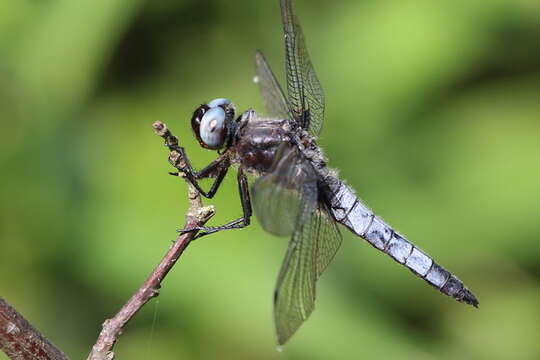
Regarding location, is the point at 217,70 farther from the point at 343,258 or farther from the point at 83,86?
the point at 343,258

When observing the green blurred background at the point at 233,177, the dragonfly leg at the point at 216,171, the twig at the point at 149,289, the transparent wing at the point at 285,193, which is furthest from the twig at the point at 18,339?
the green blurred background at the point at 233,177

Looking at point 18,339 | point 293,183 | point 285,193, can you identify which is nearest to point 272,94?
point 293,183

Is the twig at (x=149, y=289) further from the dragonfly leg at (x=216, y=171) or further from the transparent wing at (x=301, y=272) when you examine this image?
the dragonfly leg at (x=216, y=171)

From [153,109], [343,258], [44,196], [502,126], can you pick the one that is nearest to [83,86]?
[153,109]

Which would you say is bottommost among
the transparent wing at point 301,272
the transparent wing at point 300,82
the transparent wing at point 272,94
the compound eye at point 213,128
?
the transparent wing at point 301,272

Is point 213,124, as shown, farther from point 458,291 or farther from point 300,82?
point 458,291
